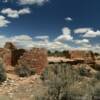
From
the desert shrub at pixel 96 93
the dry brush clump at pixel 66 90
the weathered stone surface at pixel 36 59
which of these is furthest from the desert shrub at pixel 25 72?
the desert shrub at pixel 96 93

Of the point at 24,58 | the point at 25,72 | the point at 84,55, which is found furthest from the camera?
the point at 84,55

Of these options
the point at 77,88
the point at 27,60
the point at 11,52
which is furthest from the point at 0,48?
the point at 77,88

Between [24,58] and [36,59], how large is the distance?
1248mm

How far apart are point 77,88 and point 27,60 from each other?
36.1 feet

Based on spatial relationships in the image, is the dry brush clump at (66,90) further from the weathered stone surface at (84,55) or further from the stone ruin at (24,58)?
the weathered stone surface at (84,55)

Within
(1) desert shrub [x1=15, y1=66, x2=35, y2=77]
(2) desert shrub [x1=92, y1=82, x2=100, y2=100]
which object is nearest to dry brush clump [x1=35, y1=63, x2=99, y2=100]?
(2) desert shrub [x1=92, y1=82, x2=100, y2=100]

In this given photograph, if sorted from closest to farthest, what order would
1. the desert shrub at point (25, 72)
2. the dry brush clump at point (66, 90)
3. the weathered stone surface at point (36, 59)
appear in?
the dry brush clump at point (66, 90), the desert shrub at point (25, 72), the weathered stone surface at point (36, 59)

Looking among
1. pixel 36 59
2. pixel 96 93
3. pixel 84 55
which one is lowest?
pixel 96 93

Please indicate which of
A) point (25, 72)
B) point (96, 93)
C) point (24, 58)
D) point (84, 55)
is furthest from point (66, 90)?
point (84, 55)

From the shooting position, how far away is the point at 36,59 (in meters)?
23.4

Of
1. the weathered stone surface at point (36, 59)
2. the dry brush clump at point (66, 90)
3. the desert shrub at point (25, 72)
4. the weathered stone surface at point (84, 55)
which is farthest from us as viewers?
the weathered stone surface at point (84, 55)

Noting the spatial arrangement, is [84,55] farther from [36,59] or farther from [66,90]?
[66,90]

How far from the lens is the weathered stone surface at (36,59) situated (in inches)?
924

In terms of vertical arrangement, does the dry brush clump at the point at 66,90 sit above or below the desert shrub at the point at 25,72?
below
